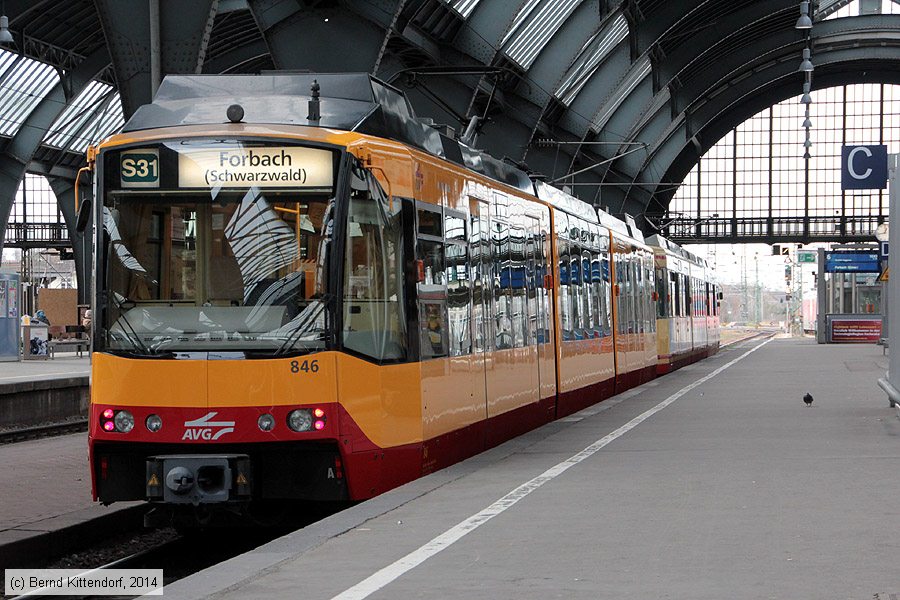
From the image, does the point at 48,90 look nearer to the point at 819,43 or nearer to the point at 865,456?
the point at 819,43

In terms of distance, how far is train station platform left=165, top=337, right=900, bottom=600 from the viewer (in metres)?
6.95

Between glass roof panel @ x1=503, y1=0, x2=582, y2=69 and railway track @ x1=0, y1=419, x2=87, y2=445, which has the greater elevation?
glass roof panel @ x1=503, y1=0, x2=582, y2=69

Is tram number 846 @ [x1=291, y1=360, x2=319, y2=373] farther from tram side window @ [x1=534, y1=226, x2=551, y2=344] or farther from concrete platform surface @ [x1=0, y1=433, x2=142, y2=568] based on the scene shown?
tram side window @ [x1=534, y1=226, x2=551, y2=344]

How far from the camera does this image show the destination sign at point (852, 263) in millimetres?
62938

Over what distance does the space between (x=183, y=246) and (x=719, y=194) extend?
84817 mm

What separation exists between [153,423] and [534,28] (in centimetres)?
3610

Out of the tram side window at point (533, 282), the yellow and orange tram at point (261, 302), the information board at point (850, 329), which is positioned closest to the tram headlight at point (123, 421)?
the yellow and orange tram at point (261, 302)

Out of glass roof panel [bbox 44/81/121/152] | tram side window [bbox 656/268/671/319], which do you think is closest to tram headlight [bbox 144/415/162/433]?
tram side window [bbox 656/268/671/319]

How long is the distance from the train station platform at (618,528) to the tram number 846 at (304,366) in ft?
3.28

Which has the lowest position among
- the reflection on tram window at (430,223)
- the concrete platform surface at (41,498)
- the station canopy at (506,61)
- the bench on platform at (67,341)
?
the concrete platform surface at (41,498)

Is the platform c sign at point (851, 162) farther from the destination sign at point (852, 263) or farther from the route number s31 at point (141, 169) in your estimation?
the destination sign at point (852, 263)

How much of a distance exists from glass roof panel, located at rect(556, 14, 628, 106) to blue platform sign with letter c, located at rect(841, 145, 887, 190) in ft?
82.2

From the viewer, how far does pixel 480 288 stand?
45.7 ft

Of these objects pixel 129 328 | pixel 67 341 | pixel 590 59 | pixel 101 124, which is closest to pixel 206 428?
pixel 129 328
